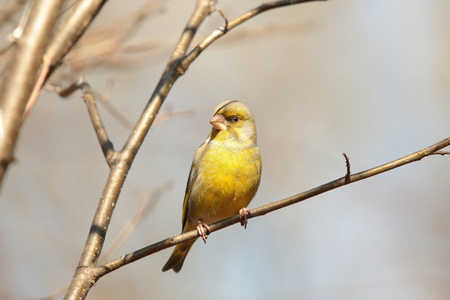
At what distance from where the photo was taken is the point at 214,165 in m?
4.80

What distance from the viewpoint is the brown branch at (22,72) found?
149 centimetres

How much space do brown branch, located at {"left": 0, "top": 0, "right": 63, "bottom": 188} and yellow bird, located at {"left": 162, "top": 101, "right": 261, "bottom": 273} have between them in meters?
3.09

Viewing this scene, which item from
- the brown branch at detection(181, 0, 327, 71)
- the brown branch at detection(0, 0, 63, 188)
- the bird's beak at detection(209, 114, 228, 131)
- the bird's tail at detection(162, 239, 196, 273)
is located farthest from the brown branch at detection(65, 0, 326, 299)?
the bird's tail at detection(162, 239, 196, 273)

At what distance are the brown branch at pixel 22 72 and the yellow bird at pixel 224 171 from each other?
3.09 metres

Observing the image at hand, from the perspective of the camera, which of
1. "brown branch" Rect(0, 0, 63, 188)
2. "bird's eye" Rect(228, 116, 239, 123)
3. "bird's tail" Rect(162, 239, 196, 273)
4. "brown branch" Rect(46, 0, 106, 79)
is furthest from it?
"bird's tail" Rect(162, 239, 196, 273)

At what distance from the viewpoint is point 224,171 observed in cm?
475

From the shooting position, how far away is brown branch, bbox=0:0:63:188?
1493mm

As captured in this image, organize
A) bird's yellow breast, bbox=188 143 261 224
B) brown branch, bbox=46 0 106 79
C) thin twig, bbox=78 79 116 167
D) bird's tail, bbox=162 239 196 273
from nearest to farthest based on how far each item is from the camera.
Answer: brown branch, bbox=46 0 106 79 → thin twig, bbox=78 79 116 167 → bird's yellow breast, bbox=188 143 261 224 → bird's tail, bbox=162 239 196 273

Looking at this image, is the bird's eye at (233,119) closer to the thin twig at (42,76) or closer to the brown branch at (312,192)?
the brown branch at (312,192)

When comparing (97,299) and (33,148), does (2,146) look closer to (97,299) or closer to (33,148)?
(97,299)

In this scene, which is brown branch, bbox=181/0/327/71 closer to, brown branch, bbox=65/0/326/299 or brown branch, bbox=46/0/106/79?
brown branch, bbox=65/0/326/299

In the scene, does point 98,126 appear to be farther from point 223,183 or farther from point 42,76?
point 42,76

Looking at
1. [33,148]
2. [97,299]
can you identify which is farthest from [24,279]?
[33,148]

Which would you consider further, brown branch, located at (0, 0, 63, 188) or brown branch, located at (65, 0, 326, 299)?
brown branch, located at (65, 0, 326, 299)
